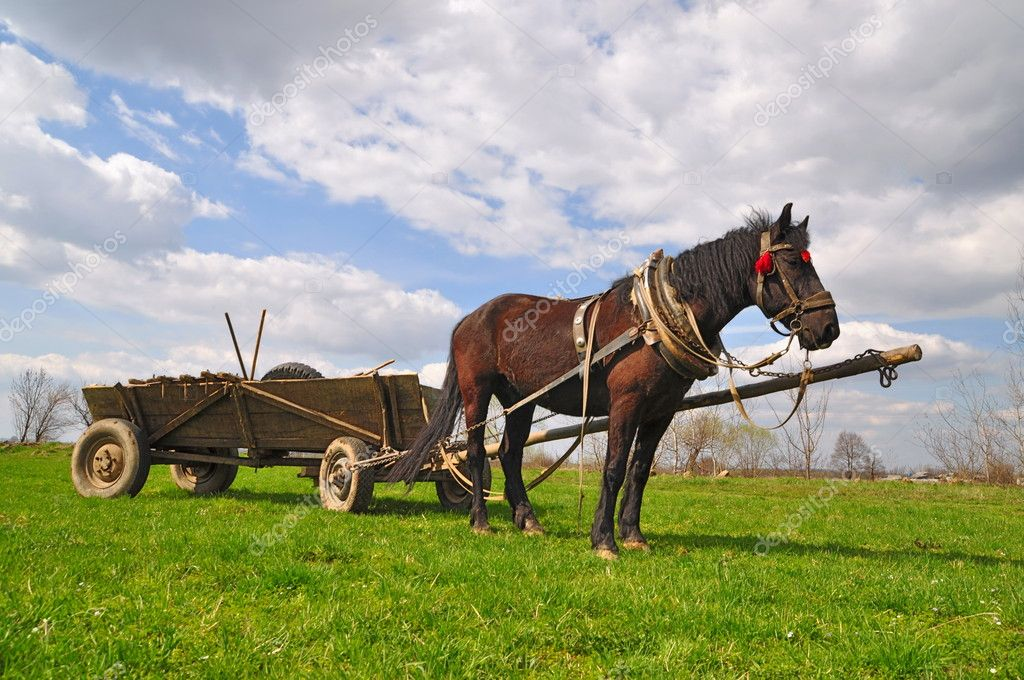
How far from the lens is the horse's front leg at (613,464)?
18.3ft

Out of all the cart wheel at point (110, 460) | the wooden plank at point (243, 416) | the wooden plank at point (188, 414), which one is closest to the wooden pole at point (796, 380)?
the wooden plank at point (243, 416)

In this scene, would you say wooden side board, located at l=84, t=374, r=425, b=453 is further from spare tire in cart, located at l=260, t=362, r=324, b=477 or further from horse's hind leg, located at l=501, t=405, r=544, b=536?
horse's hind leg, located at l=501, t=405, r=544, b=536

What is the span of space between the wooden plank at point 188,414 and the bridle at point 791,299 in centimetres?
674

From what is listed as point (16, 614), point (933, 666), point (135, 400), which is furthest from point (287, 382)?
point (933, 666)

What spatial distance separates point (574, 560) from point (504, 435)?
92.8 inches

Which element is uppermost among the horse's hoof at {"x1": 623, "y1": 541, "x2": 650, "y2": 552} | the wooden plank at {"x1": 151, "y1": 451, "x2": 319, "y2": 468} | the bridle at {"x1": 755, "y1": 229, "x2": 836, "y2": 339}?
the bridle at {"x1": 755, "y1": 229, "x2": 836, "y2": 339}

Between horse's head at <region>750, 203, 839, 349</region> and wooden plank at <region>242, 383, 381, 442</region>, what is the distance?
15.7 ft

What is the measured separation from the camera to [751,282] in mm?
5523

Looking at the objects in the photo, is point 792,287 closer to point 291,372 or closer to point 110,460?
point 291,372

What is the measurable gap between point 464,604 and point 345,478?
14.6ft

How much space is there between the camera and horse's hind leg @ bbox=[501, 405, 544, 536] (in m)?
6.97

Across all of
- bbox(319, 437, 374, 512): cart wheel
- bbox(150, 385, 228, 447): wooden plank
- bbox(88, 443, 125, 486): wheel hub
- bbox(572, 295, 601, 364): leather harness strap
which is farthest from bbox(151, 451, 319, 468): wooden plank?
bbox(572, 295, 601, 364): leather harness strap

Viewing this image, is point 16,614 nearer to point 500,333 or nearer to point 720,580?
point 720,580

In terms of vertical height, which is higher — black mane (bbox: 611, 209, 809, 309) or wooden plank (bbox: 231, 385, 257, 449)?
black mane (bbox: 611, 209, 809, 309)
